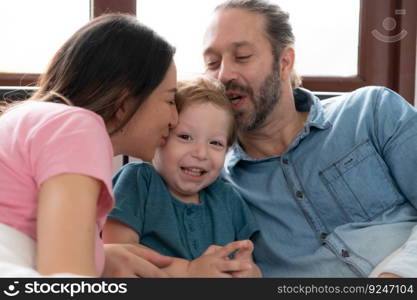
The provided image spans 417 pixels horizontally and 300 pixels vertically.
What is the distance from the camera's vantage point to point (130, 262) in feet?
3.97

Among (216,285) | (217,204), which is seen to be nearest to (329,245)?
(217,204)

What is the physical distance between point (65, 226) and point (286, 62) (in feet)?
3.63

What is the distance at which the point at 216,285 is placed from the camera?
899 mm

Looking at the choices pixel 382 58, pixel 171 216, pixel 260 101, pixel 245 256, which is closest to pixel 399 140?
pixel 260 101

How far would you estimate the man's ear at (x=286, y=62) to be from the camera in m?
1.76

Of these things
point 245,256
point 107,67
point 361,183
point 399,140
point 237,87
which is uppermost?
point 107,67

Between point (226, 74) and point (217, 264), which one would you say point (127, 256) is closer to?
point (217, 264)

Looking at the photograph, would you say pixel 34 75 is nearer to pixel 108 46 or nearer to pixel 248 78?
pixel 248 78

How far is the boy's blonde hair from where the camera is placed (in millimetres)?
1449

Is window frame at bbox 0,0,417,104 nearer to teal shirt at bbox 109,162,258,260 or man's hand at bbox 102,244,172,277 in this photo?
teal shirt at bbox 109,162,258,260

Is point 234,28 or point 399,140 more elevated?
point 234,28

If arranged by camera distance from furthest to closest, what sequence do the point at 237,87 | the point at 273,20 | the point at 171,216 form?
1. the point at 273,20
2. the point at 237,87
3. the point at 171,216

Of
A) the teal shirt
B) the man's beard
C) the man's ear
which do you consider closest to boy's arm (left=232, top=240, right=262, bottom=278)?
the teal shirt

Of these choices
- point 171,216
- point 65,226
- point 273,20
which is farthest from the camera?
point 273,20
